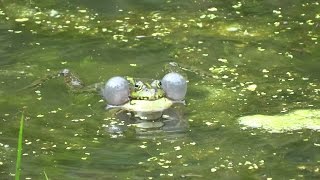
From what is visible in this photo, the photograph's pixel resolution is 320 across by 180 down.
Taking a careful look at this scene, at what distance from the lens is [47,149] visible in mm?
4641

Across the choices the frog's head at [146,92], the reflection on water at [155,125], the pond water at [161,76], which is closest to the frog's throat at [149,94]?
the frog's head at [146,92]

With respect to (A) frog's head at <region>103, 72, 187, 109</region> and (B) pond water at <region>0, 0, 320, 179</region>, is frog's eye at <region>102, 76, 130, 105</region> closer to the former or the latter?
(A) frog's head at <region>103, 72, 187, 109</region>

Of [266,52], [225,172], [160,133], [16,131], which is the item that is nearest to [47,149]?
[16,131]

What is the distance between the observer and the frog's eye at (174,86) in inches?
209

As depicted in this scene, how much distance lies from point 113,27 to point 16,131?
8.94ft

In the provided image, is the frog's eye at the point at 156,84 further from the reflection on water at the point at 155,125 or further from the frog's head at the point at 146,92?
the reflection on water at the point at 155,125

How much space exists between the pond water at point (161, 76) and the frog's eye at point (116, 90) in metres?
0.12

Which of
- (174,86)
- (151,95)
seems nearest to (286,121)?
(174,86)

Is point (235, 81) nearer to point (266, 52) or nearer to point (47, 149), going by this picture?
point (266, 52)

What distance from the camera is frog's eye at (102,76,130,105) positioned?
5.26 metres

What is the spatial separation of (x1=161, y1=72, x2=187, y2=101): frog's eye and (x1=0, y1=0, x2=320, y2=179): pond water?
133 millimetres

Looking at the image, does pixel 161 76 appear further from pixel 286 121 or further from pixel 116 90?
pixel 286 121

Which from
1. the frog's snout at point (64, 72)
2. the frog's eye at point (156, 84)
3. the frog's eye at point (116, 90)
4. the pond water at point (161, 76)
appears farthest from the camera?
the frog's snout at point (64, 72)

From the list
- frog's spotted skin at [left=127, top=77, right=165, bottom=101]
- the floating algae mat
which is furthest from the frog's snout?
the floating algae mat
